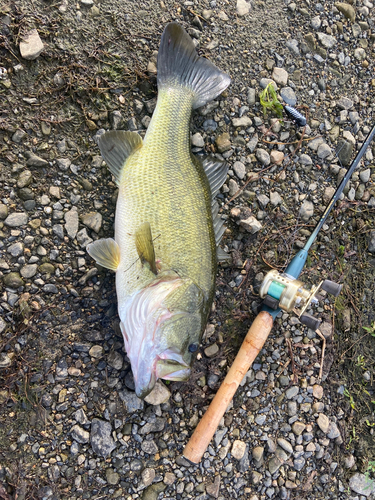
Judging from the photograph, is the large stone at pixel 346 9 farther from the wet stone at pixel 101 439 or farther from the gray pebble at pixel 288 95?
the wet stone at pixel 101 439

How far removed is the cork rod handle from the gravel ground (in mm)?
239

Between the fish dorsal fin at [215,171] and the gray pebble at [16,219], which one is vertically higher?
the fish dorsal fin at [215,171]

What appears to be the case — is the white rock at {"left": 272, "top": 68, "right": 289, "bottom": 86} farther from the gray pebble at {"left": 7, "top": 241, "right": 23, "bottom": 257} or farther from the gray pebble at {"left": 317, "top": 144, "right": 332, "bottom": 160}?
the gray pebble at {"left": 7, "top": 241, "right": 23, "bottom": 257}

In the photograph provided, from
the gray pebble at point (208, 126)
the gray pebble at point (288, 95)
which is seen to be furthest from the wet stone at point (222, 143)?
the gray pebble at point (288, 95)

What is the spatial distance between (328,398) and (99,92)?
383 centimetres

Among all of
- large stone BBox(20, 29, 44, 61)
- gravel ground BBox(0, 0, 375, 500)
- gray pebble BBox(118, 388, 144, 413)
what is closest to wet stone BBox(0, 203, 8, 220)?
gravel ground BBox(0, 0, 375, 500)

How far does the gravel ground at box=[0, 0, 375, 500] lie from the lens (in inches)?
126

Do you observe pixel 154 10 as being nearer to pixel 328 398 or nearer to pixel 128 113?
pixel 128 113

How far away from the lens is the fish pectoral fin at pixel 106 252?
10.0 ft

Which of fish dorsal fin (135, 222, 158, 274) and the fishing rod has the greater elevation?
fish dorsal fin (135, 222, 158, 274)

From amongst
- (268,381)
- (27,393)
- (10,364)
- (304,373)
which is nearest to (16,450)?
(27,393)

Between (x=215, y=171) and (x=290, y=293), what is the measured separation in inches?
50.1

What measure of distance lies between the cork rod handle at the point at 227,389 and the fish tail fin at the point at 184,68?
2.13m

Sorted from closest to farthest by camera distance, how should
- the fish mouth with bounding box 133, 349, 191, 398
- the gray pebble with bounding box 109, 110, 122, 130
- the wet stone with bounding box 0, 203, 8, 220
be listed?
the fish mouth with bounding box 133, 349, 191, 398
the wet stone with bounding box 0, 203, 8, 220
the gray pebble with bounding box 109, 110, 122, 130
